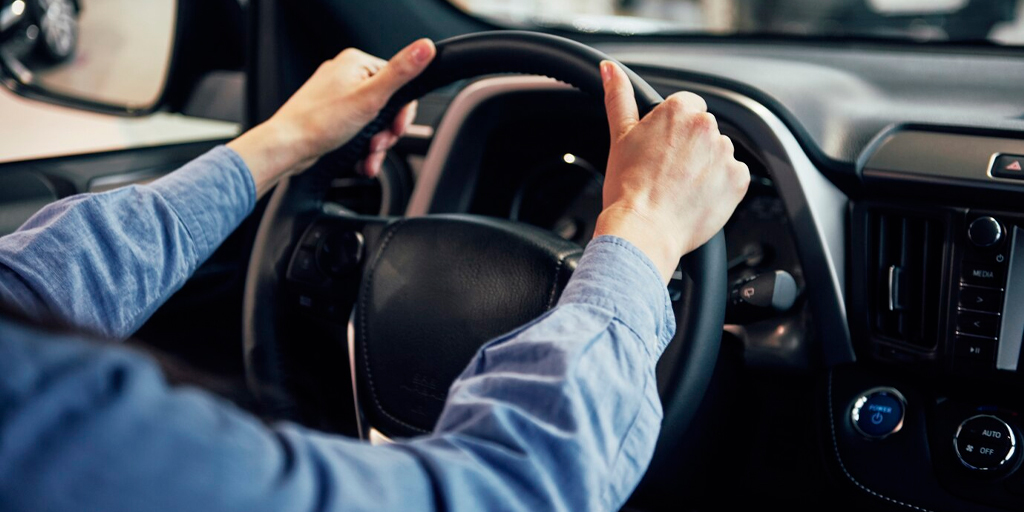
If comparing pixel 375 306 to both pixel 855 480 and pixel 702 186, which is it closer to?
pixel 702 186

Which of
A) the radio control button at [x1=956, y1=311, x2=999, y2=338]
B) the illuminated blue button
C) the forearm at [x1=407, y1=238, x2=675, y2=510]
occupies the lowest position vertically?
the illuminated blue button

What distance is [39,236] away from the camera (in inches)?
33.9

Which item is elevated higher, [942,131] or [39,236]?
[942,131]

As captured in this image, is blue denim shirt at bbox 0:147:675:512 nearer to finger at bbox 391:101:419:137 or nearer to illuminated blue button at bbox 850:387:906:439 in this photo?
finger at bbox 391:101:419:137

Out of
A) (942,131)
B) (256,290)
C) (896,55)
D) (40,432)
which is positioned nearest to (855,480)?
(942,131)

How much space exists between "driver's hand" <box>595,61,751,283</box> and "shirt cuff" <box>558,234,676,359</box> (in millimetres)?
20

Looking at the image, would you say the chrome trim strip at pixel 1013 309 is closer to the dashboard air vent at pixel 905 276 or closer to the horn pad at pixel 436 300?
the dashboard air vent at pixel 905 276

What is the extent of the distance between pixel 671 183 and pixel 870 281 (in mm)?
473

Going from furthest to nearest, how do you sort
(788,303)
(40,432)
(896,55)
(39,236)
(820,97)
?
(896,55)
(820,97)
(788,303)
(39,236)
(40,432)

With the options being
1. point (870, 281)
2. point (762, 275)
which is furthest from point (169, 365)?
point (870, 281)

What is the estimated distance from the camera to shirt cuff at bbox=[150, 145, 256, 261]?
3.18ft

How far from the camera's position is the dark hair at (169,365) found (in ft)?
1.27

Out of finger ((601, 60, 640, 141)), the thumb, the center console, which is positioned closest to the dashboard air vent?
the center console

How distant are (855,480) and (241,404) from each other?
84 cm
